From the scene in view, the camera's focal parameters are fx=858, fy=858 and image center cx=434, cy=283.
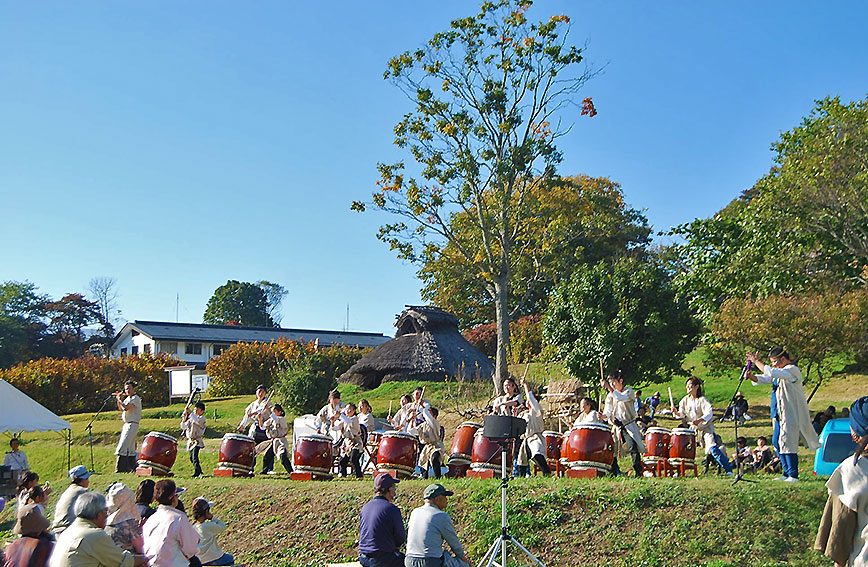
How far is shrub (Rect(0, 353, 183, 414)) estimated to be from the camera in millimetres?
37906

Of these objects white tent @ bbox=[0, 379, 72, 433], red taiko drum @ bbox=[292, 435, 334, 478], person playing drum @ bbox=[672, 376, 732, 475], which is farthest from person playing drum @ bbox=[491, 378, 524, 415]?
white tent @ bbox=[0, 379, 72, 433]

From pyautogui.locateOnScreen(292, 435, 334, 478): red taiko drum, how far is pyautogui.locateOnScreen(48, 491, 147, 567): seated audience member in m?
9.05

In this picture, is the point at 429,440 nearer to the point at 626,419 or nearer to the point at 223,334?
the point at 626,419

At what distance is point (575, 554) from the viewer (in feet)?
35.5

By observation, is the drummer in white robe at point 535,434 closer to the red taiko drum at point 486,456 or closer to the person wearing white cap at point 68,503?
the red taiko drum at point 486,456

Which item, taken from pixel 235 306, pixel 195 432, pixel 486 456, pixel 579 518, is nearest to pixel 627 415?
pixel 486 456

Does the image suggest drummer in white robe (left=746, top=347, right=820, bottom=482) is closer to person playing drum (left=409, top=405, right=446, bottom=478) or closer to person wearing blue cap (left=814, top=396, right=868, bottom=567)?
person wearing blue cap (left=814, top=396, right=868, bottom=567)

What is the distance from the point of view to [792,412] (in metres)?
12.1

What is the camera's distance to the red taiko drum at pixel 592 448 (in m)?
13.4

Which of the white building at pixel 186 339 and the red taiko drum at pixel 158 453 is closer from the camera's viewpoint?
the red taiko drum at pixel 158 453

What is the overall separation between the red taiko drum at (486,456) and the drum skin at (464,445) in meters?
0.52

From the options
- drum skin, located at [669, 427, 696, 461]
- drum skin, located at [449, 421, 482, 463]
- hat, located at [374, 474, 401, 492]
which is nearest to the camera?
hat, located at [374, 474, 401, 492]

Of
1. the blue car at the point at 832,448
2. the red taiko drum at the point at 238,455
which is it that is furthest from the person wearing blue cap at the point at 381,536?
the red taiko drum at the point at 238,455

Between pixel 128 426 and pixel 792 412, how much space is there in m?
13.1
